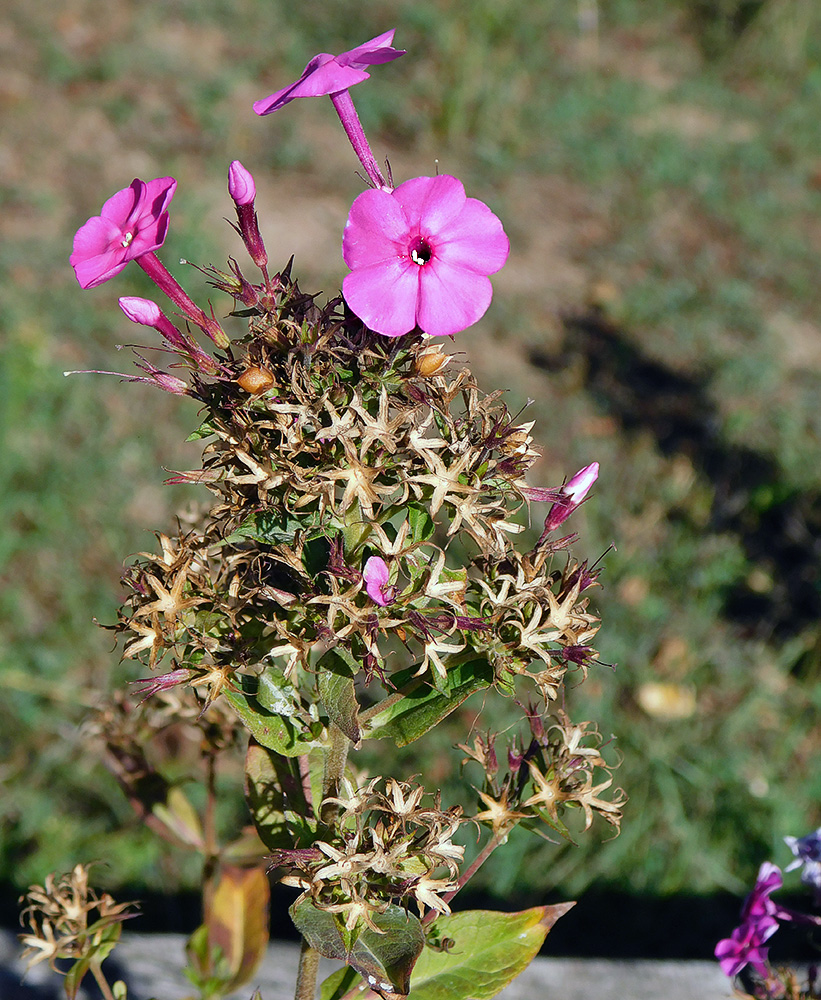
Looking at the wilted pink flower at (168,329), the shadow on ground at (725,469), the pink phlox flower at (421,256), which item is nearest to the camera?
the pink phlox flower at (421,256)

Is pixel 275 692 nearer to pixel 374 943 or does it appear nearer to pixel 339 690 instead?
pixel 339 690

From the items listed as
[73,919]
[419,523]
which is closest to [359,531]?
[419,523]

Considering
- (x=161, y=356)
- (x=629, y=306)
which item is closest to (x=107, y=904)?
(x=161, y=356)

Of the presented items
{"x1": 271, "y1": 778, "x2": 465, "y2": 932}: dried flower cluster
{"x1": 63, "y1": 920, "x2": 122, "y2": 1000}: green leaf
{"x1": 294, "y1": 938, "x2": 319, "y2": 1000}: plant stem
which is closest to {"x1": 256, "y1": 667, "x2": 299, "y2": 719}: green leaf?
{"x1": 271, "y1": 778, "x2": 465, "y2": 932}: dried flower cluster

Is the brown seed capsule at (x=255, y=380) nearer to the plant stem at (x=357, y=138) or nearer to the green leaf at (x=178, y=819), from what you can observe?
the plant stem at (x=357, y=138)

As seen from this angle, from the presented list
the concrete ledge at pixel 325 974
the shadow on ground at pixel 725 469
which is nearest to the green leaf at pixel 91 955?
Result: the concrete ledge at pixel 325 974

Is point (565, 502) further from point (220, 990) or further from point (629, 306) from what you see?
point (629, 306)

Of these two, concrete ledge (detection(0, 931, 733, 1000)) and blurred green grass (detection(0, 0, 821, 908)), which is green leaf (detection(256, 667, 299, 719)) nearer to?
concrete ledge (detection(0, 931, 733, 1000))
